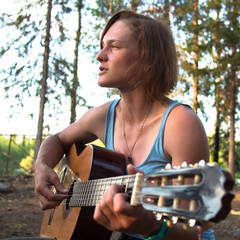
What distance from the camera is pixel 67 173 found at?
2.49 metres

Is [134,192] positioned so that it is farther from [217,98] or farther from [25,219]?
[217,98]

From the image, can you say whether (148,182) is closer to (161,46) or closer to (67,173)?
(161,46)

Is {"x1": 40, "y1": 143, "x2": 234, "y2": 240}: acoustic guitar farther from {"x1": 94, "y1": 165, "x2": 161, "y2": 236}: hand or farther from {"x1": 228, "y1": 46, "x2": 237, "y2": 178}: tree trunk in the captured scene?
{"x1": 228, "y1": 46, "x2": 237, "y2": 178}: tree trunk

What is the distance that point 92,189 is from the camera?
1.73 m

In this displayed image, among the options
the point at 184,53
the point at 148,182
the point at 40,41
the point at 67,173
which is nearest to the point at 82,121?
the point at 67,173

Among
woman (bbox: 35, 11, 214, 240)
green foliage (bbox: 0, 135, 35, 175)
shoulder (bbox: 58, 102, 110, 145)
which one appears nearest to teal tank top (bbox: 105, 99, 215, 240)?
woman (bbox: 35, 11, 214, 240)

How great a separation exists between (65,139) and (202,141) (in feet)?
4.88

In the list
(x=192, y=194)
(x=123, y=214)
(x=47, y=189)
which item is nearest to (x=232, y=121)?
(x=47, y=189)

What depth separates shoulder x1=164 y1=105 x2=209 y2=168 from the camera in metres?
1.58

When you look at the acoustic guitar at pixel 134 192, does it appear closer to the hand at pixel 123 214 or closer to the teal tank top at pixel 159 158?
the hand at pixel 123 214

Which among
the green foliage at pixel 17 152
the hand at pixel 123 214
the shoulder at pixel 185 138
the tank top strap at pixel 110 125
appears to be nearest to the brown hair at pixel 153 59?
the shoulder at pixel 185 138

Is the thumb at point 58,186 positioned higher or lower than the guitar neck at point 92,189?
lower

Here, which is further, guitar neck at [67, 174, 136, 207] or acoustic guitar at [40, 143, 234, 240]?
guitar neck at [67, 174, 136, 207]

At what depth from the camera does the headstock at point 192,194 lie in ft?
2.89
